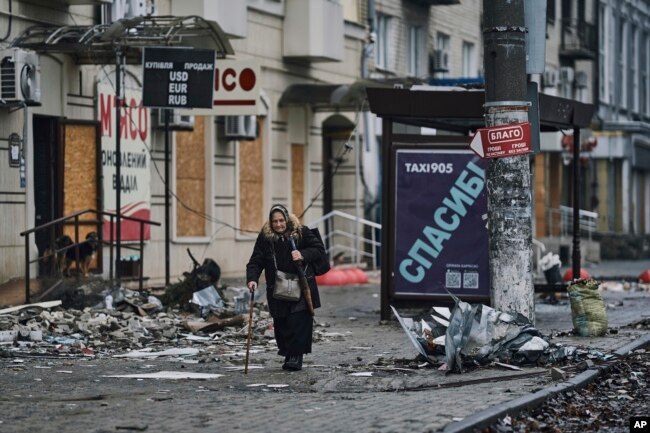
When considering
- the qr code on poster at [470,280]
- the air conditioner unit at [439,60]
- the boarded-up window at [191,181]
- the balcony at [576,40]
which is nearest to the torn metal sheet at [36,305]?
the qr code on poster at [470,280]

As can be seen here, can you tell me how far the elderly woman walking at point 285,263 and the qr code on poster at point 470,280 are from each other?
16.2 feet

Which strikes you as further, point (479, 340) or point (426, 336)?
point (426, 336)

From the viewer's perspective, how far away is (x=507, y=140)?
14.9 meters

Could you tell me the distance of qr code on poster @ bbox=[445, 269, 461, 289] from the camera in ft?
63.6

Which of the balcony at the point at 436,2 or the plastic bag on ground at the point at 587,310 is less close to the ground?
the balcony at the point at 436,2

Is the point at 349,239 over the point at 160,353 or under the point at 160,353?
over

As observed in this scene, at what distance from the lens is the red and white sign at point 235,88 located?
23.7m

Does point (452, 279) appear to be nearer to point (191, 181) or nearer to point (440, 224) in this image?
point (440, 224)

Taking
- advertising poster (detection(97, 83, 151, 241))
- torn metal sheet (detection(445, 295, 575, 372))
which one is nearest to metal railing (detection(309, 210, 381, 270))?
advertising poster (detection(97, 83, 151, 241))

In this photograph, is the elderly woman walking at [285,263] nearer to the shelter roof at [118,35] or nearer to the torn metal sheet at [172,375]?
the torn metal sheet at [172,375]

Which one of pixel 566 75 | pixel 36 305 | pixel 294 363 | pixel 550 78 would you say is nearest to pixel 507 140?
pixel 294 363

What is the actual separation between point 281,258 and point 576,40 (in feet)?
137

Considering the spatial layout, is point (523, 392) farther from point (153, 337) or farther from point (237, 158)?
point (237, 158)

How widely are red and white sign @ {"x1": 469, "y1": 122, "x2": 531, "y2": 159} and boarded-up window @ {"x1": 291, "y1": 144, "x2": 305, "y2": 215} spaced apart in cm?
1765
